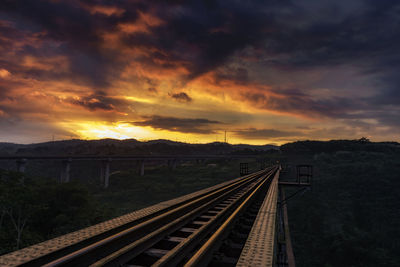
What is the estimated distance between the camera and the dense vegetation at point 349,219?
42781mm

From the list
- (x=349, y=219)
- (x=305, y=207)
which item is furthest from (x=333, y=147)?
(x=349, y=219)

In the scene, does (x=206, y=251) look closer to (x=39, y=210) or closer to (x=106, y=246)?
(x=106, y=246)

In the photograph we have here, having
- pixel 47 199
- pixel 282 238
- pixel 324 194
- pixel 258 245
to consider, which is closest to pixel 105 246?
pixel 258 245

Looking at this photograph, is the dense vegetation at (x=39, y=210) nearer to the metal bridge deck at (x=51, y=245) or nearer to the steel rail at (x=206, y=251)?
the metal bridge deck at (x=51, y=245)

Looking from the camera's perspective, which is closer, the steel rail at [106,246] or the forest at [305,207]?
the steel rail at [106,246]

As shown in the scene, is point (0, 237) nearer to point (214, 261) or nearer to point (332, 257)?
point (214, 261)

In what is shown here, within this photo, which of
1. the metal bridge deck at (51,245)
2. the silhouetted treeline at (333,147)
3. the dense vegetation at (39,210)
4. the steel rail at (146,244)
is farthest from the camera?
the silhouetted treeline at (333,147)

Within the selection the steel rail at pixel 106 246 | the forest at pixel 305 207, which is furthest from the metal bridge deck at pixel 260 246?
the forest at pixel 305 207

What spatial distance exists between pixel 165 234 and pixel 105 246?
1.90 m

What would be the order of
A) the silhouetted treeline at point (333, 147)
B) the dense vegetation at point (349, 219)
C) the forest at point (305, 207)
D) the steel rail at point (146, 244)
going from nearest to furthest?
the steel rail at point (146, 244), the forest at point (305, 207), the dense vegetation at point (349, 219), the silhouetted treeline at point (333, 147)

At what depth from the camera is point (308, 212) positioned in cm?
5897

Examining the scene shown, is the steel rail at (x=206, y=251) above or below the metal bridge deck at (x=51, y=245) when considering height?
below

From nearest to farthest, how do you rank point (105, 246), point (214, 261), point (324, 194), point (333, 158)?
point (105, 246) → point (214, 261) → point (324, 194) → point (333, 158)

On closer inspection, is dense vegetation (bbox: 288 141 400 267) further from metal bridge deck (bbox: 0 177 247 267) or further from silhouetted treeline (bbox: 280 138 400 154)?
silhouetted treeline (bbox: 280 138 400 154)
